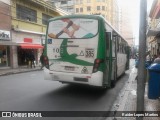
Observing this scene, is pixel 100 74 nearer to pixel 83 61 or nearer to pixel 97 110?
pixel 83 61

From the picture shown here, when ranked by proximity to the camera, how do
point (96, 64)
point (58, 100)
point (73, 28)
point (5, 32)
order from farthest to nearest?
point (5, 32) < point (73, 28) < point (96, 64) < point (58, 100)

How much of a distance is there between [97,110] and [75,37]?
3.14 m

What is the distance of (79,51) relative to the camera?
30.2 ft

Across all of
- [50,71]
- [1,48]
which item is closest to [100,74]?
[50,71]

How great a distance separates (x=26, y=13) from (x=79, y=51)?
2239 cm

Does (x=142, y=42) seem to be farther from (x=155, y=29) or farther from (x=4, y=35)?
(x=155, y=29)

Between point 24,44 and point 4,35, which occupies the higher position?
point 4,35

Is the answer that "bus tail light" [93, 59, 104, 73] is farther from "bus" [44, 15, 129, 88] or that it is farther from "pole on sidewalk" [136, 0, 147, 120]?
"pole on sidewalk" [136, 0, 147, 120]

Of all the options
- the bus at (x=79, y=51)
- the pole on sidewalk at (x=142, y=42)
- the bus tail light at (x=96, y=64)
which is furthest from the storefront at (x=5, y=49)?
the pole on sidewalk at (x=142, y=42)

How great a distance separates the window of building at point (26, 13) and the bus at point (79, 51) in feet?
63.4

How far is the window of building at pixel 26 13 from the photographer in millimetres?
28031

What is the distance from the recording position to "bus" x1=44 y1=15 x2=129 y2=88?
896 centimetres

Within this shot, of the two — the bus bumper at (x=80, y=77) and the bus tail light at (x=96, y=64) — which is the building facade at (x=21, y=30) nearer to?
the bus bumper at (x=80, y=77)

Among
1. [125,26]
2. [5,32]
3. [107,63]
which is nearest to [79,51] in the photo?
[107,63]
